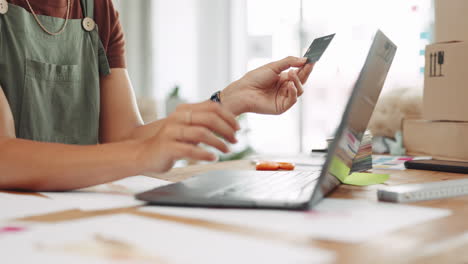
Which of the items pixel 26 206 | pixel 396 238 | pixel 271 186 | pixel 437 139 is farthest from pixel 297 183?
pixel 437 139

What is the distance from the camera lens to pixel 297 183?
73cm

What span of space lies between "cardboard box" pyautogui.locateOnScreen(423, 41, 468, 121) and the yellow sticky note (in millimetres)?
592

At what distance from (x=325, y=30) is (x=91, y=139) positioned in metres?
2.73

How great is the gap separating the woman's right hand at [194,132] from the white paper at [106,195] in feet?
0.26

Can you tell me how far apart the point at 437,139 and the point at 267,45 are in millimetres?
2535

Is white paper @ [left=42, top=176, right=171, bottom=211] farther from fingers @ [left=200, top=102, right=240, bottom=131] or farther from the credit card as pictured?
the credit card

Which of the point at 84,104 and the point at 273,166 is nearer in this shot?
the point at 273,166

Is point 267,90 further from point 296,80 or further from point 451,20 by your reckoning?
point 451,20

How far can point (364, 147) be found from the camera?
0.95 metres

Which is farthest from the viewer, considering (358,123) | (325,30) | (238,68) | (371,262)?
(238,68)

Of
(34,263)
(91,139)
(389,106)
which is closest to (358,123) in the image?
(34,263)

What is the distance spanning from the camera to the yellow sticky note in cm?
81

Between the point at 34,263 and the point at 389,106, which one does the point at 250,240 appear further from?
the point at 389,106

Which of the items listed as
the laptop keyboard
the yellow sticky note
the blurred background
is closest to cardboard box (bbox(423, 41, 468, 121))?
the yellow sticky note
